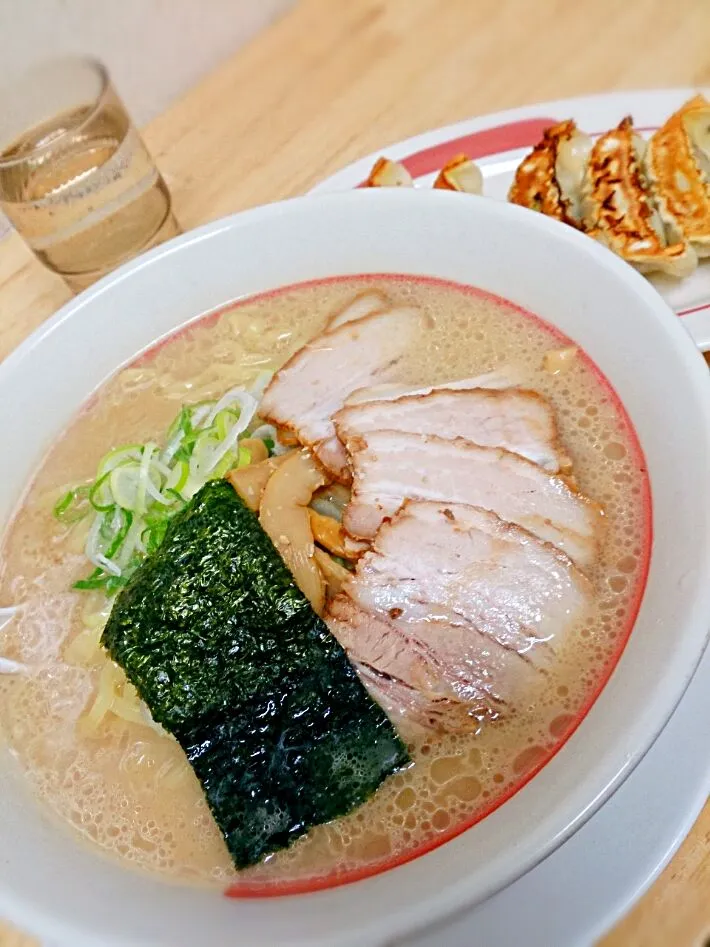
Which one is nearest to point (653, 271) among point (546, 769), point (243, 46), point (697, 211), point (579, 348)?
point (697, 211)

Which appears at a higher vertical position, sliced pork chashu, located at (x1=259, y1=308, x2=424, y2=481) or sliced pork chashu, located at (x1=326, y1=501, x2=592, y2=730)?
sliced pork chashu, located at (x1=259, y1=308, x2=424, y2=481)

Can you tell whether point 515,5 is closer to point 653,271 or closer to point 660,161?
point 660,161

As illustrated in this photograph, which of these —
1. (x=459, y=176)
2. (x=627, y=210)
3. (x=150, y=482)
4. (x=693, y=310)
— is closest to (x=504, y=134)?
(x=459, y=176)

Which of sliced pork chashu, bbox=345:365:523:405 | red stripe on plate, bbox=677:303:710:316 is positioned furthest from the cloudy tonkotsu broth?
red stripe on plate, bbox=677:303:710:316

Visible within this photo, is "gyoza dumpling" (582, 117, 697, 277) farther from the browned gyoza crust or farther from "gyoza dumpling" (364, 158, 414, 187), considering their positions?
"gyoza dumpling" (364, 158, 414, 187)

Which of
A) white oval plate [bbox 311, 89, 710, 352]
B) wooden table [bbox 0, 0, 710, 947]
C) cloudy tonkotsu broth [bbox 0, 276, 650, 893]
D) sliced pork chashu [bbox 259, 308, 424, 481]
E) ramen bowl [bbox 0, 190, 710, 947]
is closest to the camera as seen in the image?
ramen bowl [bbox 0, 190, 710, 947]

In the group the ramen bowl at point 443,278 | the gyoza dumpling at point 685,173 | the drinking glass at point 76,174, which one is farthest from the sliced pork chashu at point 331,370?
the drinking glass at point 76,174
